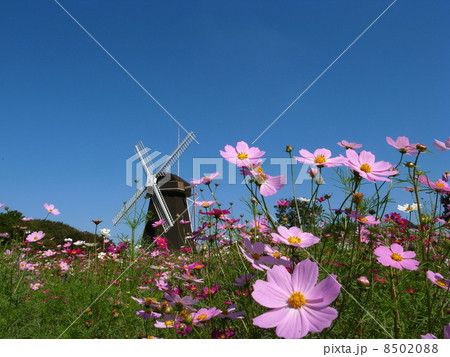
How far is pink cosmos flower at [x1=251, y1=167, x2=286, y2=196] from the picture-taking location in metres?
1.18

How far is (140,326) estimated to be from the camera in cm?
242

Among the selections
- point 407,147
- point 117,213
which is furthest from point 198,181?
point 117,213

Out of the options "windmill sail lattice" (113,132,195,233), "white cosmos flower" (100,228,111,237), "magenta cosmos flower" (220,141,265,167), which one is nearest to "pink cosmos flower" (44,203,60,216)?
"white cosmos flower" (100,228,111,237)

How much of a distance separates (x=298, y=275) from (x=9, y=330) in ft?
7.71

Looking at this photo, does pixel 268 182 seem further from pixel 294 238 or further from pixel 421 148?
pixel 421 148

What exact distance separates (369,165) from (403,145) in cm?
40

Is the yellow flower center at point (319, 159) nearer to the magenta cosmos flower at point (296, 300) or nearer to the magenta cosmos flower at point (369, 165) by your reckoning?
the magenta cosmos flower at point (369, 165)

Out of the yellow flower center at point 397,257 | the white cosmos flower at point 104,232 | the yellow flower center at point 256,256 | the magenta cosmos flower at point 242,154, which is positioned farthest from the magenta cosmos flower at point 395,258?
the white cosmos flower at point 104,232

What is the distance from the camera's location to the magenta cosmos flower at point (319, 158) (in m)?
1.14

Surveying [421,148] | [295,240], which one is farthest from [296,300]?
[421,148]

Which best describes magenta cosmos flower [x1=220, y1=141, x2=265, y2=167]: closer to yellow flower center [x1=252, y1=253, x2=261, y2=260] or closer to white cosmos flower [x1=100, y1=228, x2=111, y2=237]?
yellow flower center [x1=252, y1=253, x2=261, y2=260]

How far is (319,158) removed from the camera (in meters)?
1.18

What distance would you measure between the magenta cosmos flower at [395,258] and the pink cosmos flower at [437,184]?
314 mm
